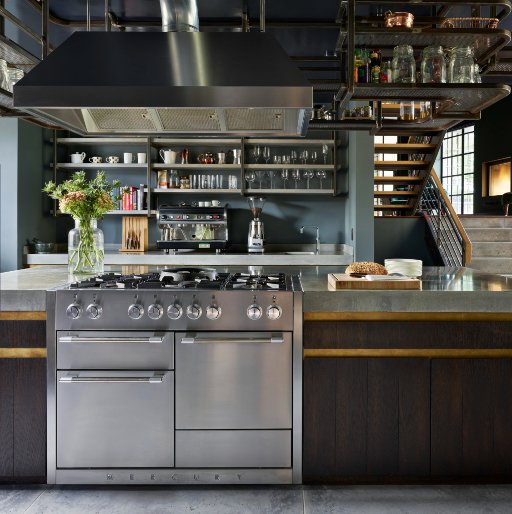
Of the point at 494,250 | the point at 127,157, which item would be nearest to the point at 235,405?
the point at 127,157

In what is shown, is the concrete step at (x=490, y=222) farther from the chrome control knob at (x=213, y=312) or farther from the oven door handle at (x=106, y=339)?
the oven door handle at (x=106, y=339)

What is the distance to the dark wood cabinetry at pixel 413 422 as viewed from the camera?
2703mm

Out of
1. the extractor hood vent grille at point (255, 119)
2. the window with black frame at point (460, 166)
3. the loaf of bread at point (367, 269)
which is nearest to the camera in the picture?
the loaf of bread at point (367, 269)

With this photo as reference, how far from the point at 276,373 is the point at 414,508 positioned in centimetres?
83

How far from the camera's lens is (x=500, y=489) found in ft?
8.81

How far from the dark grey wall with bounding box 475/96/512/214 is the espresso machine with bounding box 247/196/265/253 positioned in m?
6.19

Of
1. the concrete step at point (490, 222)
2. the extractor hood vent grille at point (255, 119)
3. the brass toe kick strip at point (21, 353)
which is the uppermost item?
the extractor hood vent grille at point (255, 119)

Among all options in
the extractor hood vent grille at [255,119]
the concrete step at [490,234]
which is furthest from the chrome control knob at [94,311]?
the concrete step at [490,234]

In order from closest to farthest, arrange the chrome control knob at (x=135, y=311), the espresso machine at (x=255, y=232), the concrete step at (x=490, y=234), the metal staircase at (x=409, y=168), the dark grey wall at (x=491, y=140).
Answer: the chrome control knob at (x=135, y=311)
the espresso machine at (x=255, y=232)
the metal staircase at (x=409, y=168)
the concrete step at (x=490, y=234)
the dark grey wall at (x=491, y=140)

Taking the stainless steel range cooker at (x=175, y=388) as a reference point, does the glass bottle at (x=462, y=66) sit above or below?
above

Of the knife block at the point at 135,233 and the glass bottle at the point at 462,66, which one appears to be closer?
the glass bottle at the point at 462,66

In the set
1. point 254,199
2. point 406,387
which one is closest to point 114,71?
point 406,387

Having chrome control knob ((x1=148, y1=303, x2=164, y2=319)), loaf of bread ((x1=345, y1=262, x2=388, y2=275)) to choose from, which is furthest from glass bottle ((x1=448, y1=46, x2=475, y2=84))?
chrome control knob ((x1=148, y1=303, x2=164, y2=319))

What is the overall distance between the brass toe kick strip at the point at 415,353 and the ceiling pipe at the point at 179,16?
2.01 metres
